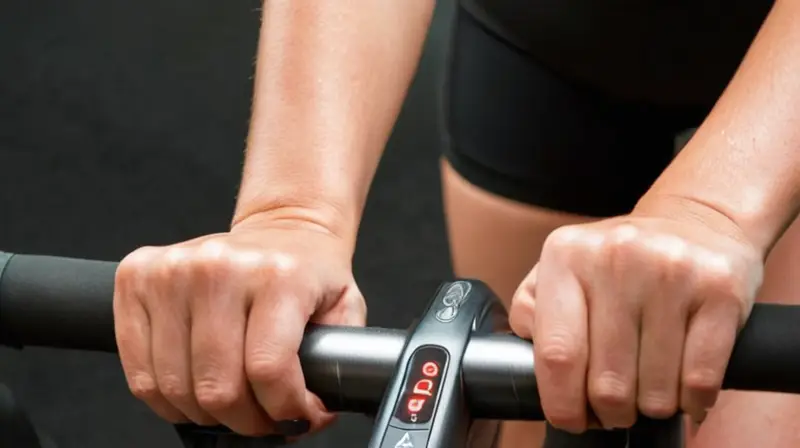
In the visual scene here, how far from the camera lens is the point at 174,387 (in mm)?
572

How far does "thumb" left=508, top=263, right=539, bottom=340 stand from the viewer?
542mm

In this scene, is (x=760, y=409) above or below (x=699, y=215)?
below

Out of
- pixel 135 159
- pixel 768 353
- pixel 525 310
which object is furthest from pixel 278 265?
pixel 135 159

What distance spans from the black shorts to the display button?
49 cm

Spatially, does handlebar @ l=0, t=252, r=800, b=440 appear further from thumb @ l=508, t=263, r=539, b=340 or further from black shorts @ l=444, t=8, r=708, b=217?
black shorts @ l=444, t=8, r=708, b=217

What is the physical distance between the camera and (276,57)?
2.36 feet

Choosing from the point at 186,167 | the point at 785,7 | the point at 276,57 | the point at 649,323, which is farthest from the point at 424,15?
the point at 186,167

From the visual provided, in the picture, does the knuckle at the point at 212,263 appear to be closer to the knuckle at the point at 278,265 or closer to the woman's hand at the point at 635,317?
the knuckle at the point at 278,265

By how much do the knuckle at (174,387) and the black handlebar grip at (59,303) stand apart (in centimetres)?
4

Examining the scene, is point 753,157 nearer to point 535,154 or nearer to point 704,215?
point 704,215

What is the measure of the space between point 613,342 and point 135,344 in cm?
26

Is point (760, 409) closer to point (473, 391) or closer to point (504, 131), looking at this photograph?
point (473, 391)

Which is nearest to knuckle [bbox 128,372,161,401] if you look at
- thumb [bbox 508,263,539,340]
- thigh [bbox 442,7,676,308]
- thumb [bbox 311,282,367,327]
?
thumb [bbox 311,282,367,327]

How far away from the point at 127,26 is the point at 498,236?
72.7 inches
